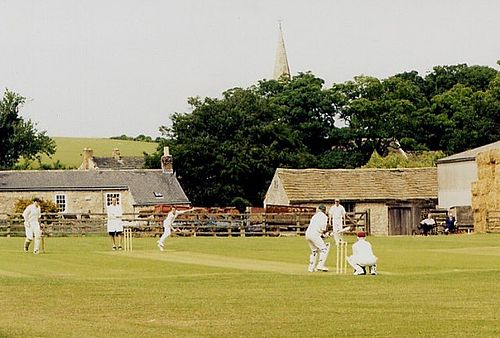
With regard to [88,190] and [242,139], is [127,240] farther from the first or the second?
[242,139]

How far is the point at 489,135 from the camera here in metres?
96.9

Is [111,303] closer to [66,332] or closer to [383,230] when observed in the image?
[66,332]

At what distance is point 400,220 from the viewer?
72938 millimetres

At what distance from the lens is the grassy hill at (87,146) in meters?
130

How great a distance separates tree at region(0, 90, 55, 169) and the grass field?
205 feet

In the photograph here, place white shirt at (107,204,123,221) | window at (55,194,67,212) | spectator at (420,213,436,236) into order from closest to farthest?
white shirt at (107,204,123,221), spectator at (420,213,436,236), window at (55,194,67,212)

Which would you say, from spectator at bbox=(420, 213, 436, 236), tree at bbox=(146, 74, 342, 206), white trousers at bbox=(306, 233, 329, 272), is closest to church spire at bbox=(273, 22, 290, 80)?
tree at bbox=(146, 74, 342, 206)

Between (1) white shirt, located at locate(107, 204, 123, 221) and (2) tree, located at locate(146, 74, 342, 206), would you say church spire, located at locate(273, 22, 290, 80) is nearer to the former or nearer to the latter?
(2) tree, located at locate(146, 74, 342, 206)

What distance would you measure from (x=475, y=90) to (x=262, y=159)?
25454 mm

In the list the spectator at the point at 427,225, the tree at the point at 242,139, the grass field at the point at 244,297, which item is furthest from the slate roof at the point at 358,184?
the grass field at the point at 244,297

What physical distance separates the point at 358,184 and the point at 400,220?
24.2 ft

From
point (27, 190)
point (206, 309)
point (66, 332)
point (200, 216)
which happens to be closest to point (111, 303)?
point (206, 309)

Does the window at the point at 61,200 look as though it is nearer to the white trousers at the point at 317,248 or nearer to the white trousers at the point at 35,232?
the white trousers at the point at 35,232

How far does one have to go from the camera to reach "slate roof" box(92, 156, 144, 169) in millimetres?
110675
